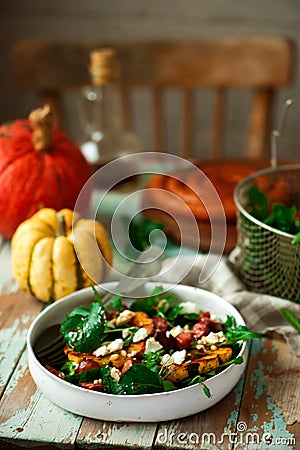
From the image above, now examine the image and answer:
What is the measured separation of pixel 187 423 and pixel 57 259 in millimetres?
380

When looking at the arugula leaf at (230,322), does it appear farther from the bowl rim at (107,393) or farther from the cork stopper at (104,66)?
the cork stopper at (104,66)

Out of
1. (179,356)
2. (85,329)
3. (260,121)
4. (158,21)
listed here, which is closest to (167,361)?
(179,356)

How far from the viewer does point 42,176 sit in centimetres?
139

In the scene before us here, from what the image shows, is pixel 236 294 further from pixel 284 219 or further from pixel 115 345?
pixel 115 345

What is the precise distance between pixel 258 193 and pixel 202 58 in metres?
0.80

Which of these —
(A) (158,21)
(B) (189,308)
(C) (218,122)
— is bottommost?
(C) (218,122)

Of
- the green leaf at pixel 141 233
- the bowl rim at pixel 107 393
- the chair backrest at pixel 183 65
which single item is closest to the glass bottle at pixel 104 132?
the chair backrest at pixel 183 65

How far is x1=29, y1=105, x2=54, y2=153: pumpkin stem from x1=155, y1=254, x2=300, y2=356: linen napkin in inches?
13.6

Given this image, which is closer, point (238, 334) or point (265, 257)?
point (238, 334)

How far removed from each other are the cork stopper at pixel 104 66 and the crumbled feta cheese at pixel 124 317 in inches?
28.0

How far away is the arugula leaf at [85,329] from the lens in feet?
3.14

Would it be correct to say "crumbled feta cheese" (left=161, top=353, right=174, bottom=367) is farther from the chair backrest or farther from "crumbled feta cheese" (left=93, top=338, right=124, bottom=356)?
the chair backrest

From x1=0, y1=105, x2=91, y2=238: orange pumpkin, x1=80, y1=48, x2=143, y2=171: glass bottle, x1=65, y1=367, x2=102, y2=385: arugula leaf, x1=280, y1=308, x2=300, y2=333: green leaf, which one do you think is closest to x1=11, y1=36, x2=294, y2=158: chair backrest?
x1=80, y1=48, x2=143, y2=171: glass bottle

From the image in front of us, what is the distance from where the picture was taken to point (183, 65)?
76.2 inches
